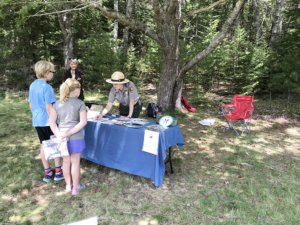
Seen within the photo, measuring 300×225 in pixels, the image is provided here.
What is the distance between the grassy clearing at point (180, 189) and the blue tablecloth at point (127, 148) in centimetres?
26

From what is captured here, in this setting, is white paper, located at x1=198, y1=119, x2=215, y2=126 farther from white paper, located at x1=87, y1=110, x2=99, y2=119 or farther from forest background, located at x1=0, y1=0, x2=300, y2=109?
white paper, located at x1=87, y1=110, x2=99, y2=119

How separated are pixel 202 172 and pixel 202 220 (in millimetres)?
1199

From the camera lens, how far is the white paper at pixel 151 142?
276 centimetres

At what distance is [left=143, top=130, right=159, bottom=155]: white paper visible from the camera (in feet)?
9.05

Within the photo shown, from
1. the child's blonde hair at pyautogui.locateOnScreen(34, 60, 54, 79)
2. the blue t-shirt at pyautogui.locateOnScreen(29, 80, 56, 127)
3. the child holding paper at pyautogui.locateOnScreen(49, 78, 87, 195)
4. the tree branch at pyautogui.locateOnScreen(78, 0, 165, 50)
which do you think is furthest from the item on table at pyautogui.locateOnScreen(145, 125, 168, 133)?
the tree branch at pyautogui.locateOnScreen(78, 0, 165, 50)

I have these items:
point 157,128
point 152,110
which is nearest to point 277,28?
point 152,110

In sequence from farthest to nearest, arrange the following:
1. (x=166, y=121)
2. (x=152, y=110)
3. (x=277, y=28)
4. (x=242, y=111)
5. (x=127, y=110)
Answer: (x=277, y=28) < (x=242, y=111) < (x=152, y=110) < (x=127, y=110) < (x=166, y=121)

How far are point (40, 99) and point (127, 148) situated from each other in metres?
1.37

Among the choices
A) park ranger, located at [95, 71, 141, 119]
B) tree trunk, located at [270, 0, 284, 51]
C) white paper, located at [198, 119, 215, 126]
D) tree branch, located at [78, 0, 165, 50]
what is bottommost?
white paper, located at [198, 119, 215, 126]

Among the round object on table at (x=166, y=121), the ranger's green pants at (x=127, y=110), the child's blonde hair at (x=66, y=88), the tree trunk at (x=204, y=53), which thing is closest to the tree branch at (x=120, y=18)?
the tree trunk at (x=204, y=53)

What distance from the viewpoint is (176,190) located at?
3004 mm

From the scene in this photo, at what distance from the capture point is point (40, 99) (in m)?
2.70

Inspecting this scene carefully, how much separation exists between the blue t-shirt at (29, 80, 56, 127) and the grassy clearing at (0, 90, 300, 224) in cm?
101

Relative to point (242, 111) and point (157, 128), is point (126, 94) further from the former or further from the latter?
point (242, 111)
